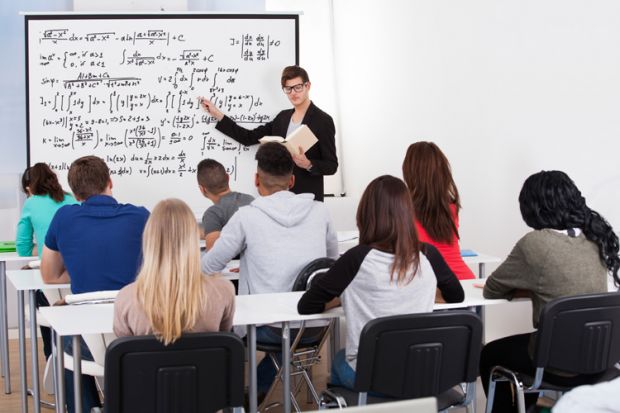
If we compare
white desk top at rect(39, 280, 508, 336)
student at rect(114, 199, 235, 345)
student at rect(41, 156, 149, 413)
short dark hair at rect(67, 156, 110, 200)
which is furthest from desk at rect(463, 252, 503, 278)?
student at rect(114, 199, 235, 345)

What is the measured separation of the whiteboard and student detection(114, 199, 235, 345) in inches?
124

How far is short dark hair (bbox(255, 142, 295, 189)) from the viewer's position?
3.74 meters

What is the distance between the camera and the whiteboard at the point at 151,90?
5562 millimetres

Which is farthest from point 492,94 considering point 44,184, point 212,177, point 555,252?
point 44,184

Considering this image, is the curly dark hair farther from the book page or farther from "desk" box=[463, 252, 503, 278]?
the book page

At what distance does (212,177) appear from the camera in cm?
451

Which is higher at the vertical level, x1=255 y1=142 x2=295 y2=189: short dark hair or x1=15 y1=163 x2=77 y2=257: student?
x1=255 y1=142 x2=295 y2=189: short dark hair

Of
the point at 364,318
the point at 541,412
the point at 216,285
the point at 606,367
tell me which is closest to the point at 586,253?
the point at 606,367

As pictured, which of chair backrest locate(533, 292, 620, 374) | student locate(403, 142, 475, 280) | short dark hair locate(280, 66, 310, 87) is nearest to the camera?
chair backrest locate(533, 292, 620, 374)

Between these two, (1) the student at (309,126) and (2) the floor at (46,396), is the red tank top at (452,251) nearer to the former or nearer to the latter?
(2) the floor at (46,396)

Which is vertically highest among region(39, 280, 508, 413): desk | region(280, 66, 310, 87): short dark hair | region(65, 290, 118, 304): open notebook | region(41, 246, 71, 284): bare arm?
region(280, 66, 310, 87): short dark hair

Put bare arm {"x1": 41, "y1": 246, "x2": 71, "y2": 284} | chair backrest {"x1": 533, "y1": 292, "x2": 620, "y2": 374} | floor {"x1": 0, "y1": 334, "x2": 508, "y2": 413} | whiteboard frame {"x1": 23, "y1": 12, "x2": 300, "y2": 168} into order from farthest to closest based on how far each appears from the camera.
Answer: whiteboard frame {"x1": 23, "y1": 12, "x2": 300, "y2": 168}
floor {"x1": 0, "y1": 334, "x2": 508, "y2": 413}
bare arm {"x1": 41, "y1": 246, "x2": 71, "y2": 284}
chair backrest {"x1": 533, "y1": 292, "x2": 620, "y2": 374}

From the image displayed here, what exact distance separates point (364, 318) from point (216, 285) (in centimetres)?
51

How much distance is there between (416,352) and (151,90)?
3456mm
